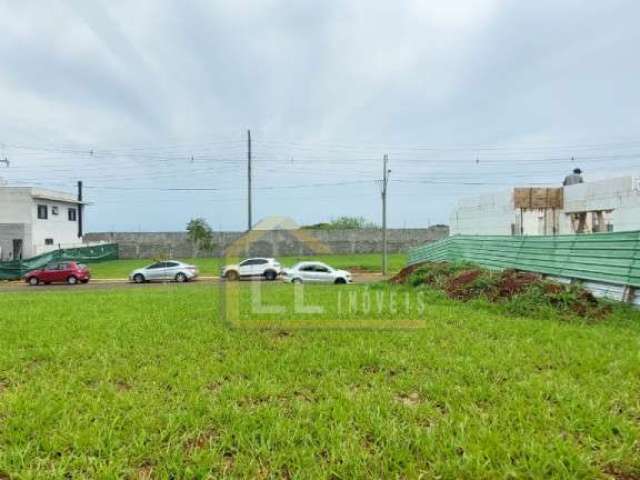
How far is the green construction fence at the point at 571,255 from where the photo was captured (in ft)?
21.0

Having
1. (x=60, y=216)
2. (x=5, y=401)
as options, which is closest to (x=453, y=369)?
(x=5, y=401)

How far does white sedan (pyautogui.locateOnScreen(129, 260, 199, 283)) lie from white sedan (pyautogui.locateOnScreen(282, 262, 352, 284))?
7.65 metres

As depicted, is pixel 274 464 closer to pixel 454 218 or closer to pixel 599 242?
pixel 599 242

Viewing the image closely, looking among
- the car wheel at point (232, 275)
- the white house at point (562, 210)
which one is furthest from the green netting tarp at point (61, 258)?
the white house at point (562, 210)

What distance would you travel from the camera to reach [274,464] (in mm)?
2107

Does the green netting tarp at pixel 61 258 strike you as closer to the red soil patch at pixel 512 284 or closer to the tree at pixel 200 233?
the tree at pixel 200 233

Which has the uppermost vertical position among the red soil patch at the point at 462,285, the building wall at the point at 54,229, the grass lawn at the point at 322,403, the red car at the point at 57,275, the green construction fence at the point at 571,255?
the building wall at the point at 54,229

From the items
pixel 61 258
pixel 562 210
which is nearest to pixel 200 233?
pixel 61 258

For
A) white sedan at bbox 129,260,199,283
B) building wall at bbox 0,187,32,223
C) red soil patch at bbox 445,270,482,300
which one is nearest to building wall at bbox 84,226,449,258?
building wall at bbox 0,187,32,223

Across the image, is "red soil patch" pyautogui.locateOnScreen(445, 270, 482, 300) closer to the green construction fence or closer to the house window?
the green construction fence

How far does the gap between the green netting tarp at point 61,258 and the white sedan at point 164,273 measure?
8521 mm

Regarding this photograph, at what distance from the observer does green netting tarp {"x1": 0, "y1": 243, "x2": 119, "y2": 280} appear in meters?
23.3

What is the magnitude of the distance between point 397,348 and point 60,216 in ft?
125

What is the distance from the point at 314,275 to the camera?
664 inches
